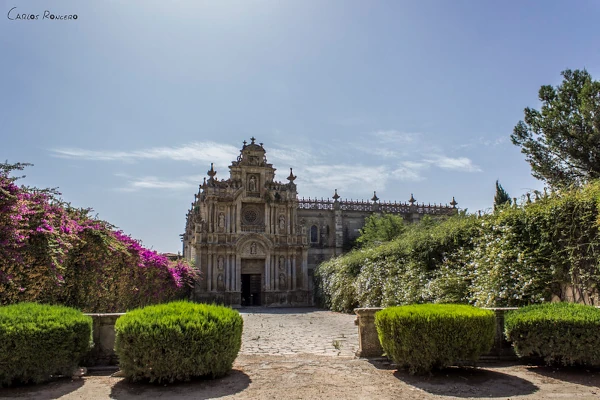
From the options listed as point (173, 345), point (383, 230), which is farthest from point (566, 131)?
point (173, 345)

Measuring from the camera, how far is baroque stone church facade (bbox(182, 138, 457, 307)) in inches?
1303

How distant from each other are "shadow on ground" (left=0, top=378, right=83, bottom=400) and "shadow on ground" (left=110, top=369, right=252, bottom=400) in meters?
0.63

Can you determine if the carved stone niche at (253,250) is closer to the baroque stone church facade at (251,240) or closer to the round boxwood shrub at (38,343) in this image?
the baroque stone church facade at (251,240)

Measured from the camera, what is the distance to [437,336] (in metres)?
6.71

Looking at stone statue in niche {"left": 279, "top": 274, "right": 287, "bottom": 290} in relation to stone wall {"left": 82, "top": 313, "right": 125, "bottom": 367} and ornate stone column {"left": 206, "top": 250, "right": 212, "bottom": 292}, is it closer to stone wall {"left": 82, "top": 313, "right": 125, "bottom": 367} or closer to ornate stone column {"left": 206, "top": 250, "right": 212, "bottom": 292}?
ornate stone column {"left": 206, "top": 250, "right": 212, "bottom": 292}

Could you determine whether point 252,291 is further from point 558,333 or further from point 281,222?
point 558,333

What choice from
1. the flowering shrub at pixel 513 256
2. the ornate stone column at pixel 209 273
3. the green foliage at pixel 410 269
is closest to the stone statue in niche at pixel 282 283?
the ornate stone column at pixel 209 273

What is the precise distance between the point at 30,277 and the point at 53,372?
3001 mm

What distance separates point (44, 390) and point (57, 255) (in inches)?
150

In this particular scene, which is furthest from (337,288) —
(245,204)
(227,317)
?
(227,317)

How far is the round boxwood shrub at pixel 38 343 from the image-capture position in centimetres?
609

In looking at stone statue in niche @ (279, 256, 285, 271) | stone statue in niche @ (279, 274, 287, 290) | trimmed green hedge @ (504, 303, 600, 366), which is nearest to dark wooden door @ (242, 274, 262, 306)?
stone statue in niche @ (279, 274, 287, 290)

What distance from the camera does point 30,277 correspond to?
8.83 metres

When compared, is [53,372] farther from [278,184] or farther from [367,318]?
[278,184]
